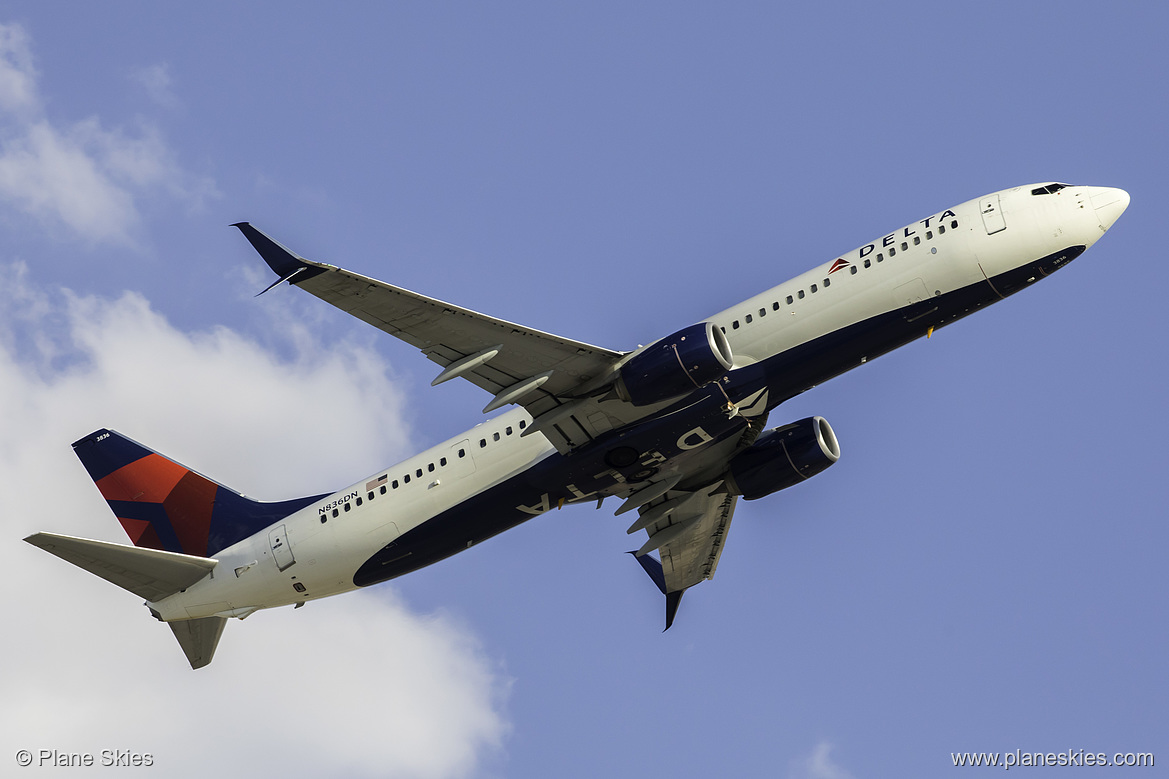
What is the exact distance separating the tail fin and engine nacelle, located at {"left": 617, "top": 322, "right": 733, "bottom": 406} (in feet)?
52.2

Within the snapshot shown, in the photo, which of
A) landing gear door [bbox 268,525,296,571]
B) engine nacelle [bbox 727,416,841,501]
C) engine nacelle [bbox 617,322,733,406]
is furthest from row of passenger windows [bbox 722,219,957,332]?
landing gear door [bbox 268,525,296,571]

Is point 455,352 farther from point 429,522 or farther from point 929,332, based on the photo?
point 929,332

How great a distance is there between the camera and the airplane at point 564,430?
3531cm

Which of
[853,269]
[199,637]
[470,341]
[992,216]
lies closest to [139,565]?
[199,637]

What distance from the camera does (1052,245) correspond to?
121ft

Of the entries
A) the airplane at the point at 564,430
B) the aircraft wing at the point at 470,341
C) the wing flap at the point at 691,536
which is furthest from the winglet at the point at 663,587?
the aircraft wing at the point at 470,341

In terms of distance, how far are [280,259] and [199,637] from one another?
1983 cm

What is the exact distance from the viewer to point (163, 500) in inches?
1780

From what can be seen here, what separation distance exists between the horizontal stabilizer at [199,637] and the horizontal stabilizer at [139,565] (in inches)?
71.1

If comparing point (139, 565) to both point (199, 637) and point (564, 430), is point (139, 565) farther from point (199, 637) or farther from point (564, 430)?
point (564, 430)

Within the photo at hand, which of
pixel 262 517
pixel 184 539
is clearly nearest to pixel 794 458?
pixel 262 517

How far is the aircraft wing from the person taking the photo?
31.9 meters

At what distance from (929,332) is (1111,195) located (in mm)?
7188

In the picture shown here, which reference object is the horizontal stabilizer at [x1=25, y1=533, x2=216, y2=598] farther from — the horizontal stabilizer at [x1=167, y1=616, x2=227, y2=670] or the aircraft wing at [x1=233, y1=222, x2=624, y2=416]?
the aircraft wing at [x1=233, y1=222, x2=624, y2=416]
